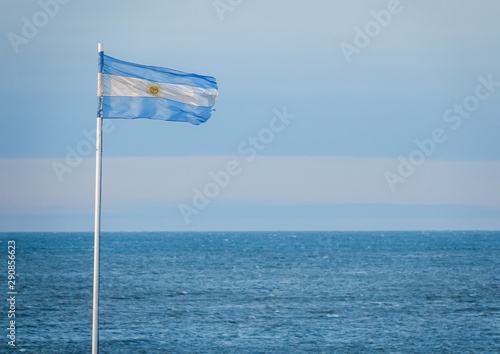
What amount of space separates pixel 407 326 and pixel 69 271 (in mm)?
43950

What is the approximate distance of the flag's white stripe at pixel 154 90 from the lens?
49.5ft

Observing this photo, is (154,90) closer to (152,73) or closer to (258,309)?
(152,73)

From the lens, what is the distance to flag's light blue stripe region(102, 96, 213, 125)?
15.1 meters

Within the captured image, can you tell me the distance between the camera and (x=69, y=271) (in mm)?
71625

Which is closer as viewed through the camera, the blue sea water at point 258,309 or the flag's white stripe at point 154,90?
the flag's white stripe at point 154,90

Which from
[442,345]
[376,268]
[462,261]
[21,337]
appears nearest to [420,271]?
[376,268]

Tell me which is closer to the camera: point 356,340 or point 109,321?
point 356,340

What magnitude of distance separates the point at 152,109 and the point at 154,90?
0.43m

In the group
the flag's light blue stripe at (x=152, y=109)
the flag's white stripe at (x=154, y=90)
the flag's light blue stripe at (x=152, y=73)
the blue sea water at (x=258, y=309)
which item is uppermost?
the flag's light blue stripe at (x=152, y=73)

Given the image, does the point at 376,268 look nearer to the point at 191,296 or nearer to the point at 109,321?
the point at 191,296

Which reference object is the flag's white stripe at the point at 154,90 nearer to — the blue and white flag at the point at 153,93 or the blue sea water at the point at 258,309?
the blue and white flag at the point at 153,93

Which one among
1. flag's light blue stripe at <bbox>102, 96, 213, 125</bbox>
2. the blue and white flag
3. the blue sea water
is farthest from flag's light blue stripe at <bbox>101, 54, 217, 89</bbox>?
the blue sea water

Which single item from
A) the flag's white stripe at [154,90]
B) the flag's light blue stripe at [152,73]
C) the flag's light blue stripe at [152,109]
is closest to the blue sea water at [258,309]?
the flag's light blue stripe at [152,109]

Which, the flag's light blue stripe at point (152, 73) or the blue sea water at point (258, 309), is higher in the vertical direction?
the flag's light blue stripe at point (152, 73)
